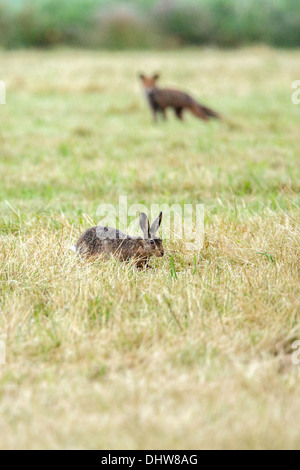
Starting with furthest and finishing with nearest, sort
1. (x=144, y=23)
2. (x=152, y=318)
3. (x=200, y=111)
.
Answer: (x=144, y=23), (x=200, y=111), (x=152, y=318)

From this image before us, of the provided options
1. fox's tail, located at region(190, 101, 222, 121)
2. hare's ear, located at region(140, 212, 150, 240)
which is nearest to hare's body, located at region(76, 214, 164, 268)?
hare's ear, located at region(140, 212, 150, 240)

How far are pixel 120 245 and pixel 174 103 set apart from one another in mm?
6743

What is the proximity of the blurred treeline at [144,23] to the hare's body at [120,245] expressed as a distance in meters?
27.7

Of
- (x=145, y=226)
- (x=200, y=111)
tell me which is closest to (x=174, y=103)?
(x=200, y=111)

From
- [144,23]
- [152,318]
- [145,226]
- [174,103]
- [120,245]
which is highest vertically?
[144,23]

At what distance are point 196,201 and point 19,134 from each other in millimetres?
4168

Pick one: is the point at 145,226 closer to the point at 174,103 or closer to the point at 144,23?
the point at 174,103

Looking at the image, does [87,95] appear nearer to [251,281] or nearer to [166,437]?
[251,281]

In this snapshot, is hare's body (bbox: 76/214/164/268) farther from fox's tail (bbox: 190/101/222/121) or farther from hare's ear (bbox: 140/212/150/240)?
fox's tail (bbox: 190/101/222/121)

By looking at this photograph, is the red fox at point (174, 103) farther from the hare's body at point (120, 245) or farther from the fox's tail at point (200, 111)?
the hare's body at point (120, 245)

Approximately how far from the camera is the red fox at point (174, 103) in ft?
31.2

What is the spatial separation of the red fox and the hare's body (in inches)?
250

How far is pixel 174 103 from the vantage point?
9.74 metres

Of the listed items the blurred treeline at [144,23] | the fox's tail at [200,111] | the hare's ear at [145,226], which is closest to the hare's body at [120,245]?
the hare's ear at [145,226]
